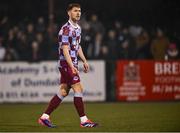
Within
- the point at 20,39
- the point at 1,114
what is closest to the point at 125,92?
the point at 20,39

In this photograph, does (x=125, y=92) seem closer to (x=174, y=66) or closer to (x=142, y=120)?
(x=174, y=66)

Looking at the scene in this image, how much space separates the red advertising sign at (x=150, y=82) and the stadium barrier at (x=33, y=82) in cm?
89

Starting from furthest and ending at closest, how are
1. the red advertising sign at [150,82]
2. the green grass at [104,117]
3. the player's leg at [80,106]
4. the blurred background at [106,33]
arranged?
the blurred background at [106,33]
the red advertising sign at [150,82]
the player's leg at [80,106]
the green grass at [104,117]

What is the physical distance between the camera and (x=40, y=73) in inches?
811

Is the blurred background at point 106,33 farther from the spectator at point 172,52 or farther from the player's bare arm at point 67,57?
the player's bare arm at point 67,57

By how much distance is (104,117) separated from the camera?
14.8 meters

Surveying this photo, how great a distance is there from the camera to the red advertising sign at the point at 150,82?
68.2ft

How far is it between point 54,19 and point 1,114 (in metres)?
8.18

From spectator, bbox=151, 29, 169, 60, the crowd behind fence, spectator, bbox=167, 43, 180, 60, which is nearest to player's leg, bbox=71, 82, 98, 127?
the crowd behind fence

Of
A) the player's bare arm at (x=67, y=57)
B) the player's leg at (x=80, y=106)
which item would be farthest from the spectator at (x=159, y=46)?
the player's bare arm at (x=67, y=57)

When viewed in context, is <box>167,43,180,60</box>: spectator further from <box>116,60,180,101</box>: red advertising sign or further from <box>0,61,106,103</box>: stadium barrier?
<box>0,61,106,103</box>: stadium barrier

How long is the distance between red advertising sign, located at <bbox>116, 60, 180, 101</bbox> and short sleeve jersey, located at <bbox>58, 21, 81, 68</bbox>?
8.34m

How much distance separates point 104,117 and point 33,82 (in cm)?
616

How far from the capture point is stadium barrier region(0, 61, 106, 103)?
2050 centimetres
